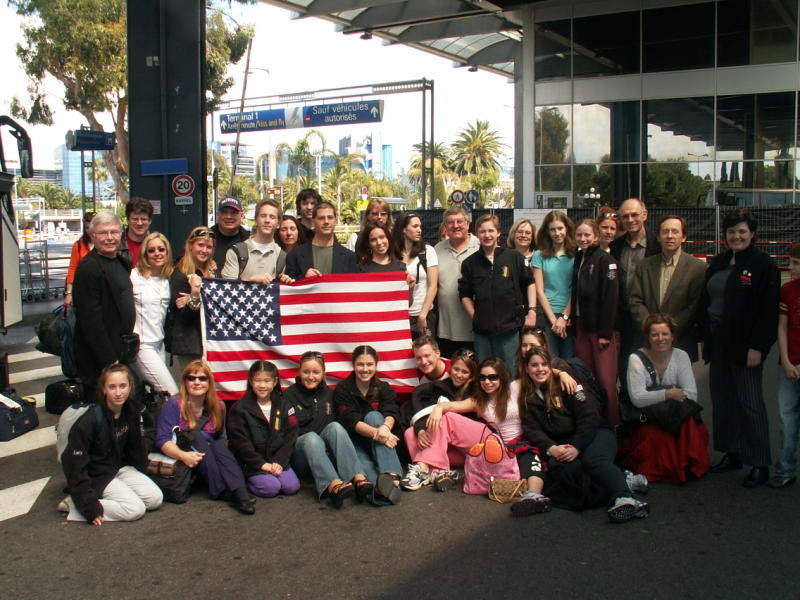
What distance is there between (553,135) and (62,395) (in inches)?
920

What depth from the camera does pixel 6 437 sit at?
7648 millimetres

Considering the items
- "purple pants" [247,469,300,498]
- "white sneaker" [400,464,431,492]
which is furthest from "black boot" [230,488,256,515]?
"white sneaker" [400,464,431,492]

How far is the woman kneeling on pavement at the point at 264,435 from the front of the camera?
5.81 meters

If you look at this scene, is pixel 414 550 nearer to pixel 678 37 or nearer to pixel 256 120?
pixel 678 37

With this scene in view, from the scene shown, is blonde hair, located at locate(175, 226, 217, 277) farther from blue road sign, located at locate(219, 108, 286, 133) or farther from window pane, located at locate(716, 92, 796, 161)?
blue road sign, located at locate(219, 108, 286, 133)

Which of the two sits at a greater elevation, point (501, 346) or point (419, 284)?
point (419, 284)

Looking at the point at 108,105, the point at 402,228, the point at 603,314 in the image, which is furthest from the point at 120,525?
the point at 108,105

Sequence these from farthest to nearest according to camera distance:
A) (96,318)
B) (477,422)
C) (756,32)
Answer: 1. (756,32)
2. (477,422)
3. (96,318)

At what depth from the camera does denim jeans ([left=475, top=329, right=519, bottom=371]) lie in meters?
7.05

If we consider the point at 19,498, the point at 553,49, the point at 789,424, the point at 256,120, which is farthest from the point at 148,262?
the point at 256,120

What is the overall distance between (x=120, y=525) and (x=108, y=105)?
28.8 m

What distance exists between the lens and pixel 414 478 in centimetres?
599

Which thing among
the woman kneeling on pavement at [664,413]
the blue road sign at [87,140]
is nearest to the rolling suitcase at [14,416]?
the woman kneeling on pavement at [664,413]

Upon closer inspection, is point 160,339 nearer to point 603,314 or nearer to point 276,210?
point 276,210
